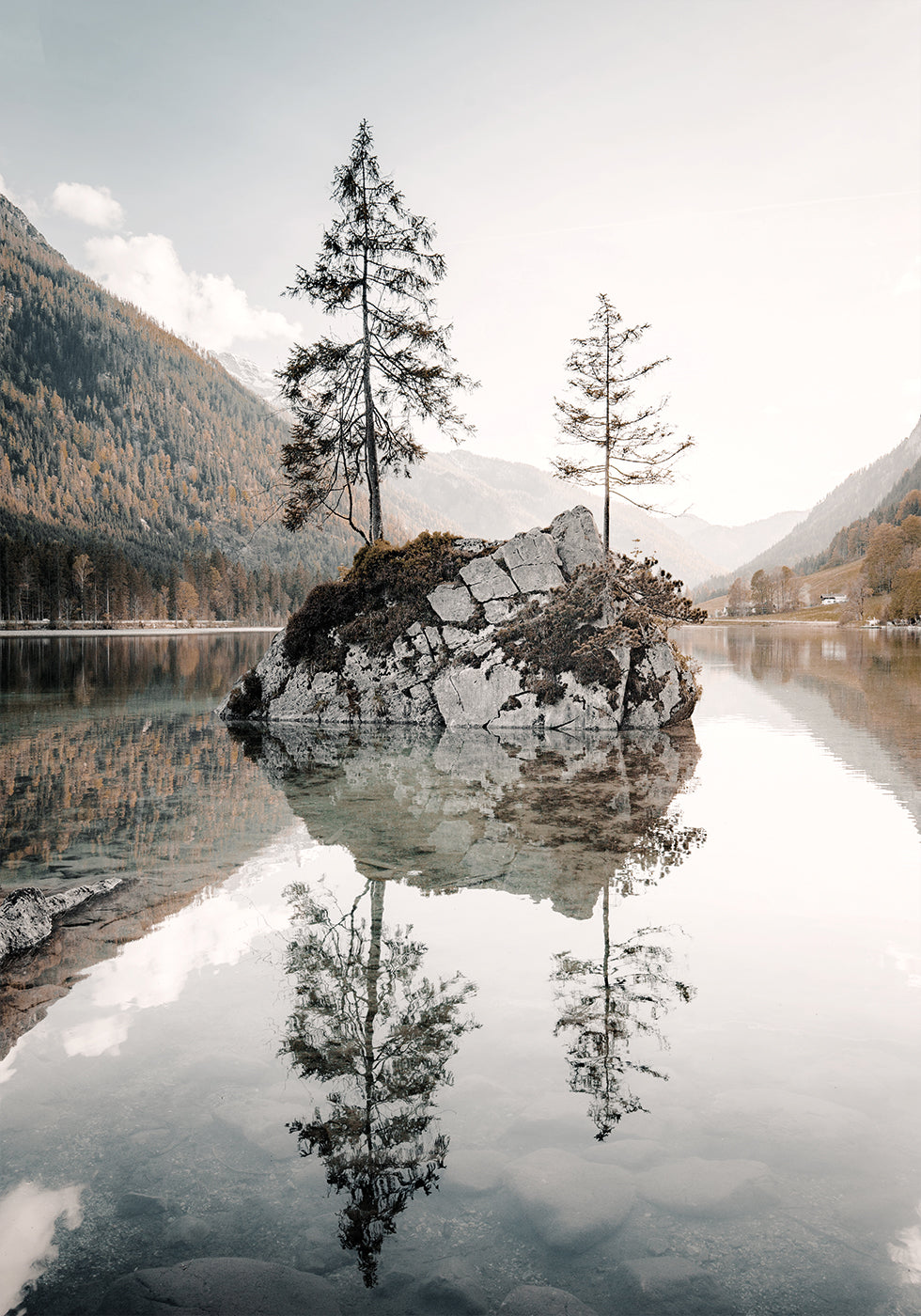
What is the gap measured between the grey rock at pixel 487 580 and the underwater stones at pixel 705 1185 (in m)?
19.1

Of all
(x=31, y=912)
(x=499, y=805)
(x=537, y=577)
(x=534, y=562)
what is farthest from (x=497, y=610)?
(x=31, y=912)

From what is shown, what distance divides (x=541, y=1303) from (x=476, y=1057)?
1.72 m

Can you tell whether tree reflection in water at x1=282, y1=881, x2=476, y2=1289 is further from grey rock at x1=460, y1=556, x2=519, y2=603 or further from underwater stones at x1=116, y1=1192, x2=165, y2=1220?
grey rock at x1=460, y1=556, x2=519, y2=603

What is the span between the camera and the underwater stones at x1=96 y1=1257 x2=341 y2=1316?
2.83 metres

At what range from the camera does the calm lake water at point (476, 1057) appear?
312 centimetres

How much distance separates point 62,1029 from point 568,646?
17.1 m

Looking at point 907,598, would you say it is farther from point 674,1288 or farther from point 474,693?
point 674,1288

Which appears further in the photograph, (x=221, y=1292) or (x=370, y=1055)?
(x=370, y=1055)

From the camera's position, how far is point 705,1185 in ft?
11.5

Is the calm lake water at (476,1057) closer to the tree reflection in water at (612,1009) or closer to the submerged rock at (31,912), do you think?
the tree reflection in water at (612,1009)

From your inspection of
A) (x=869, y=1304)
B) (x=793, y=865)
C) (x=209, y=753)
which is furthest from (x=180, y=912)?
(x=209, y=753)

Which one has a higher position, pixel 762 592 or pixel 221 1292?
pixel 762 592

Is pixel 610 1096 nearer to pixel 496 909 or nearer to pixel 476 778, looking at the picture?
pixel 496 909

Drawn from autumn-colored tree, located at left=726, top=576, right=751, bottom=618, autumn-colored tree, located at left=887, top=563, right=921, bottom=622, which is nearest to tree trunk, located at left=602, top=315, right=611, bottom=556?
autumn-colored tree, located at left=887, top=563, right=921, bottom=622
